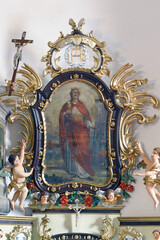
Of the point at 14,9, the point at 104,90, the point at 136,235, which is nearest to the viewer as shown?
the point at 136,235

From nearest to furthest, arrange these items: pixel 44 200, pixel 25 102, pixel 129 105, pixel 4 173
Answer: pixel 4 173 < pixel 44 200 < pixel 129 105 < pixel 25 102

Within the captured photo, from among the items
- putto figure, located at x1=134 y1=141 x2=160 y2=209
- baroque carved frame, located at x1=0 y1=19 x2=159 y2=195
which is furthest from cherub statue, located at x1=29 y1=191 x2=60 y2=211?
putto figure, located at x1=134 y1=141 x2=160 y2=209

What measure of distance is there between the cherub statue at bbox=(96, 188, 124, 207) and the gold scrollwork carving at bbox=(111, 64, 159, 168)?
414 mm

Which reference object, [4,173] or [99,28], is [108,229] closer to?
[4,173]

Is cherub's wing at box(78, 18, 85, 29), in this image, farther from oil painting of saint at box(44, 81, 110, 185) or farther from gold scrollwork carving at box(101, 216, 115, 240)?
gold scrollwork carving at box(101, 216, 115, 240)

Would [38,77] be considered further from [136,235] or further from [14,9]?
[136,235]

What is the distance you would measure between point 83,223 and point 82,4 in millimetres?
3230

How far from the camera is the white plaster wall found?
8.20 m

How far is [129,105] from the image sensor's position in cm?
794

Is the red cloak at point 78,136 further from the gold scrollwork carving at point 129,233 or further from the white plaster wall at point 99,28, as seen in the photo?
the gold scrollwork carving at point 129,233

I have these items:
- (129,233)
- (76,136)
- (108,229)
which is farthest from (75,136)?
(129,233)

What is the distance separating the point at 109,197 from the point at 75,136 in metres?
0.98

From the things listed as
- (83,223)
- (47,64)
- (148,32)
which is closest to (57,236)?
(83,223)

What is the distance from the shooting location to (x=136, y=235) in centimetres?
753
